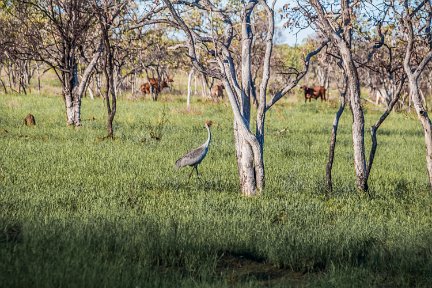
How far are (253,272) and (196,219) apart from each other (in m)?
2.45

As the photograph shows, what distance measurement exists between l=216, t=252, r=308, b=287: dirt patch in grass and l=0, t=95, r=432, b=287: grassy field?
21mm

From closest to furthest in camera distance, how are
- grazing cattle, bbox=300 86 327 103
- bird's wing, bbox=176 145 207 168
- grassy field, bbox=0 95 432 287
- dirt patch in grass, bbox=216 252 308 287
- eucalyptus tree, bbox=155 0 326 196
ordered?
grassy field, bbox=0 95 432 287
dirt patch in grass, bbox=216 252 308 287
eucalyptus tree, bbox=155 0 326 196
bird's wing, bbox=176 145 207 168
grazing cattle, bbox=300 86 327 103

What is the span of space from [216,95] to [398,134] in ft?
83.7

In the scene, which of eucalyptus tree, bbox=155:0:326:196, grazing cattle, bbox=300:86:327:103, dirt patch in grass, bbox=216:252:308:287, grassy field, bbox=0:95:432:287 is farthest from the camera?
grazing cattle, bbox=300:86:327:103

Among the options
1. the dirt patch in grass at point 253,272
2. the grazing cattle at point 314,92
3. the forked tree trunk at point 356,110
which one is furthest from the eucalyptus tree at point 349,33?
the grazing cattle at point 314,92

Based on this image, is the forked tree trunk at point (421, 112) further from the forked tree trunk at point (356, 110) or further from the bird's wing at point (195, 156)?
the bird's wing at point (195, 156)

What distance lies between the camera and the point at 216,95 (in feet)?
174

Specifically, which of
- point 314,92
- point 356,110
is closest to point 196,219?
point 356,110

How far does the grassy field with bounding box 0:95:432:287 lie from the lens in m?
7.22

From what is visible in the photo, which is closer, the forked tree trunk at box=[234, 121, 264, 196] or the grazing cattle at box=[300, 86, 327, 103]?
the forked tree trunk at box=[234, 121, 264, 196]

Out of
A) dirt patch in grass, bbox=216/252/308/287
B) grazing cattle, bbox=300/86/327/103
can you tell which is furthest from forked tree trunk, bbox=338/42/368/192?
grazing cattle, bbox=300/86/327/103

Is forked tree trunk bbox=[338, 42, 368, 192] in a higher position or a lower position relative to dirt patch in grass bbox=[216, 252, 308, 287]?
higher

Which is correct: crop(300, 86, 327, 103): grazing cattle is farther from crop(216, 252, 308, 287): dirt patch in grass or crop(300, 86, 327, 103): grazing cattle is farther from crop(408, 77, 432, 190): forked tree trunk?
crop(216, 252, 308, 287): dirt patch in grass

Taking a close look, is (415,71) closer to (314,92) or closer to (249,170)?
(249,170)
